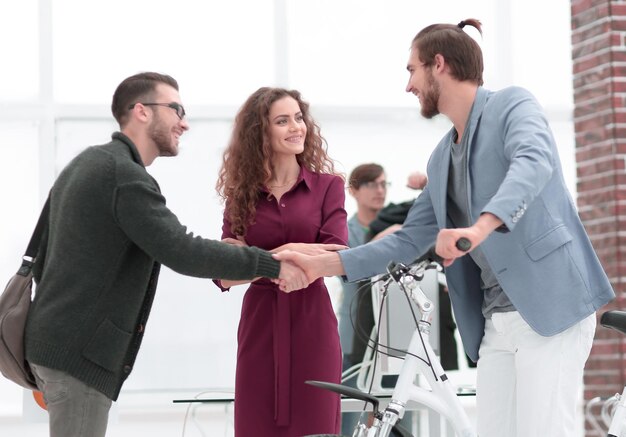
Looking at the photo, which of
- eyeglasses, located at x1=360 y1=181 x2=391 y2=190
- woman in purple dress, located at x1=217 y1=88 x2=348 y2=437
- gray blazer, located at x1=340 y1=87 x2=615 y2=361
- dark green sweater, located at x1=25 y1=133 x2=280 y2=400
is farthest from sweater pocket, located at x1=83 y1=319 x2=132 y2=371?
eyeglasses, located at x1=360 y1=181 x2=391 y2=190

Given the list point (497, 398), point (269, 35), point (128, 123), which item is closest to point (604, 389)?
point (497, 398)

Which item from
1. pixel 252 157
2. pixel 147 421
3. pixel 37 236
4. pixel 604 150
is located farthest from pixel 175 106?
pixel 147 421

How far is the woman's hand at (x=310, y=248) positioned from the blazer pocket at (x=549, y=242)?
2.26 feet

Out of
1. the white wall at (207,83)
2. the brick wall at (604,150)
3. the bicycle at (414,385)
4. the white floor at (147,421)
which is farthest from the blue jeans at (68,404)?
the white wall at (207,83)

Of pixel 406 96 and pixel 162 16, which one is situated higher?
pixel 162 16

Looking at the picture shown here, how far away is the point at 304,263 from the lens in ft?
9.50

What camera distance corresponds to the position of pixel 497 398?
2.72 m

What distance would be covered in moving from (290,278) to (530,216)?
714 millimetres

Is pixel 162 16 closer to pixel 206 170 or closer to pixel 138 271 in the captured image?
pixel 206 170

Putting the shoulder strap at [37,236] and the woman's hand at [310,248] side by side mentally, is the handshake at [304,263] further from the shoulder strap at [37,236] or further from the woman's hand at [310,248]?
the shoulder strap at [37,236]

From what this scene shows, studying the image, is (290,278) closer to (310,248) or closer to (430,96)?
(310,248)

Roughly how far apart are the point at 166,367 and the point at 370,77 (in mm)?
2277

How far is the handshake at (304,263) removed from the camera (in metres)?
2.88

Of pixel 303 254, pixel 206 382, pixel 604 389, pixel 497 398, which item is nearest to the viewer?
pixel 497 398
